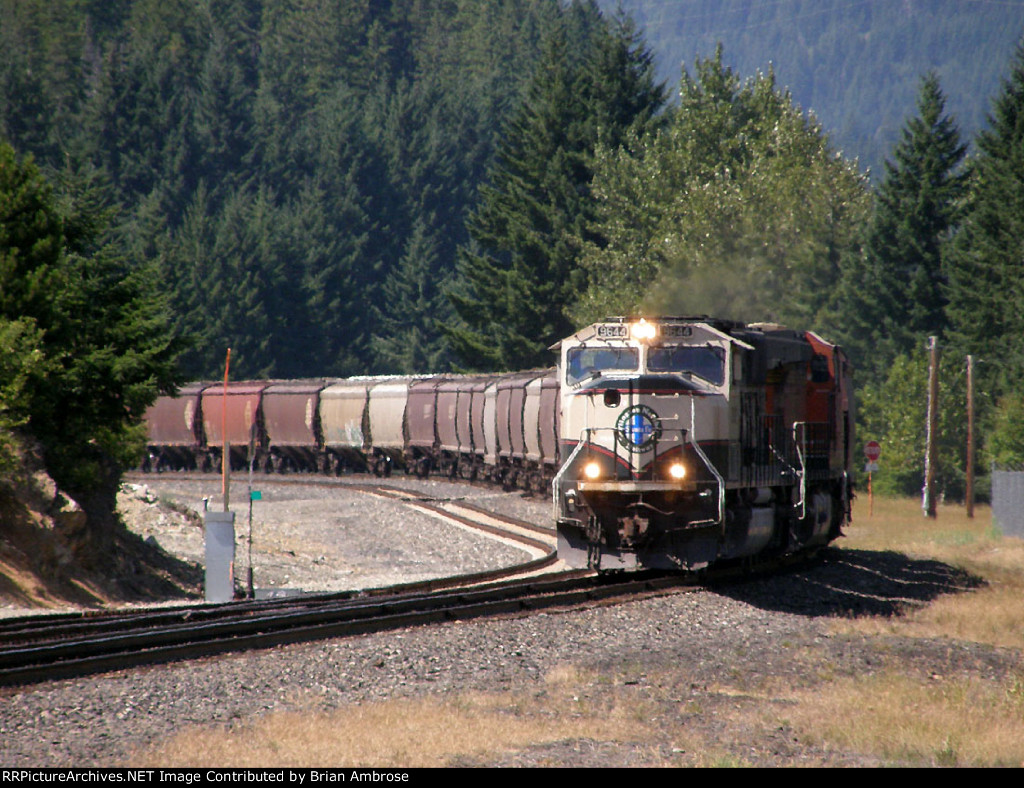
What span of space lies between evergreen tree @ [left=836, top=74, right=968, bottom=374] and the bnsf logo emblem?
49013 mm

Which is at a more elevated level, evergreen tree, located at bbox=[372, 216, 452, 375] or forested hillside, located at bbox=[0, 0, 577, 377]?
forested hillside, located at bbox=[0, 0, 577, 377]

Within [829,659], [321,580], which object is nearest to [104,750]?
[829,659]

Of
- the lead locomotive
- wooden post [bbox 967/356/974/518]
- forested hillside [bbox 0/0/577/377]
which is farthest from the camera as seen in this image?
forested hillside [bbox 0/0/577/377]

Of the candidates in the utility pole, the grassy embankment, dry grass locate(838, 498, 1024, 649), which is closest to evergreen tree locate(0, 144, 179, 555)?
the grassy embankment

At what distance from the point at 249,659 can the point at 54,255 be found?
37.9ft

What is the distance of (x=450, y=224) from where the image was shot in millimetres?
114375

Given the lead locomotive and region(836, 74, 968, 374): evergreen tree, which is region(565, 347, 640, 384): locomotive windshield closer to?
the lead locomotive

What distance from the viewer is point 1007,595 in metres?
18.5

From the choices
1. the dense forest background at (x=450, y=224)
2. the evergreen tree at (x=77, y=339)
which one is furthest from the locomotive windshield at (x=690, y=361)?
the dense forest background at (x=450, y=224)

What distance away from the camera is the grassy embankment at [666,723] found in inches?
335

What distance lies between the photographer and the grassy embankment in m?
8.50

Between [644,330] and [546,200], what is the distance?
2281 inches

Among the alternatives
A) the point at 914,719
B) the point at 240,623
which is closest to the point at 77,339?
the point at 240,623

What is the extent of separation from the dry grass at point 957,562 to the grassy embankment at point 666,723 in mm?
2263
